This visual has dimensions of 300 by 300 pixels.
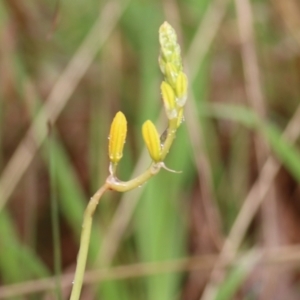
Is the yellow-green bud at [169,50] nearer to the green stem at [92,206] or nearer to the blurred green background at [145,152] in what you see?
the green stem at [92,206]

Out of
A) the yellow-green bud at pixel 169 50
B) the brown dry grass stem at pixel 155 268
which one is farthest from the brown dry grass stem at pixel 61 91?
the yellow-green bud at pixel 169 50

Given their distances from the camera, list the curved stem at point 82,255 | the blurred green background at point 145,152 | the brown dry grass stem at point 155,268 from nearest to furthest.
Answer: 1. the curved stem at point 82,255
2. the brown dry grass stem at point 155,268
3. the blurred green background at point 145,152

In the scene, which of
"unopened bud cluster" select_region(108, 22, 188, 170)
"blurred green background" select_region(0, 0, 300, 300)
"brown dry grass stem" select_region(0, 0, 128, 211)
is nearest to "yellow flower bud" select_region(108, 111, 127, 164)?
"unopened bud cluster" select_region(108, 22, 188, 170)

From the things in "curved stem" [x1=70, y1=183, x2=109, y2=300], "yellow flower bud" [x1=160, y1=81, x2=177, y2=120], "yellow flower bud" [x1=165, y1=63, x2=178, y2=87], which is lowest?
"curved stem" [x1=70, y1=183, x2=109, y2=300]

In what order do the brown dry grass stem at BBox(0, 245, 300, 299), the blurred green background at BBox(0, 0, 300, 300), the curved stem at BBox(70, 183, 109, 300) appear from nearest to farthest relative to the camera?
the curved stem at BBox(70, 183, 109, 300) < the brown dry grass stem at BBox(0, 245, 300, 299) < the blurred green background at BBox(0, 0, 300, 300)

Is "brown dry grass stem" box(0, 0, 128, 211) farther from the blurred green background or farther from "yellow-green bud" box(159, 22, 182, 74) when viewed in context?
"yellow-green bud" box(159, 22, 182, 74)

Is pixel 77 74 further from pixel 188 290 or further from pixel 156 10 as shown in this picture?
pixel 188 290

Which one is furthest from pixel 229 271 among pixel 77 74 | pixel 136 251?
pixel 77 74

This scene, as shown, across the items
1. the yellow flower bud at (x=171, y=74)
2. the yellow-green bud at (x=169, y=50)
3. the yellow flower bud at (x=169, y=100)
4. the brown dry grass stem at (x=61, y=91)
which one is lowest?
the yellow flower bud at (x=169, y=100)
